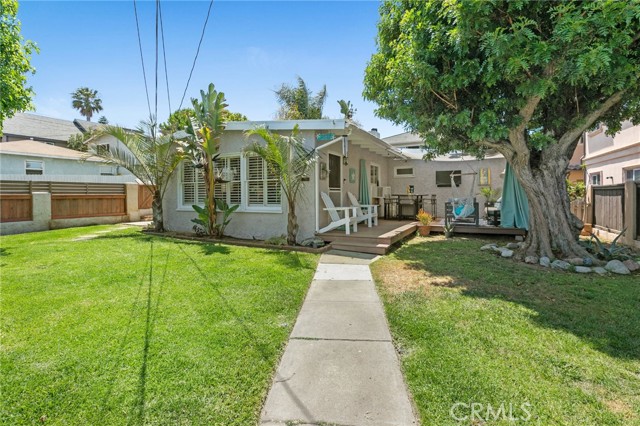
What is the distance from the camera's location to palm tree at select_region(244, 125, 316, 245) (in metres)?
8.23

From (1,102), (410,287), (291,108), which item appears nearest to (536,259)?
(410,287)

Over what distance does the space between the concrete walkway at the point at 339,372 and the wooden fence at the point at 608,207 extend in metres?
8.33

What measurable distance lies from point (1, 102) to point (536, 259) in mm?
12855

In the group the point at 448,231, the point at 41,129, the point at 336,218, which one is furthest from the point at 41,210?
the point at 41,129

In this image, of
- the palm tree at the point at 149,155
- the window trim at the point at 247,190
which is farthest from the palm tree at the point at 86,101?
the window trim at the point at 247,190

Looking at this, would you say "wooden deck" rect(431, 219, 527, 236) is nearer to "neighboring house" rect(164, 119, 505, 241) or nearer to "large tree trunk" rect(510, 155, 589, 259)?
"large tree trunk" rect(510, 155, 589, 259)

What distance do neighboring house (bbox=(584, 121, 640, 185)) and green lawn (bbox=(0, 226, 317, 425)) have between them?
10.6m

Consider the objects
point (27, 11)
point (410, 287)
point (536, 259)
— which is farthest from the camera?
point (27, 11)

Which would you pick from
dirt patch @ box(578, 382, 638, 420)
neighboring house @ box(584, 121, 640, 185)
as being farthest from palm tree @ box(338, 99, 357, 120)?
dirt patch @ box(578, 382, 638, 420)

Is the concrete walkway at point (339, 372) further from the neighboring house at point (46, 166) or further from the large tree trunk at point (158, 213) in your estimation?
the neighboring house at point (46, 166)

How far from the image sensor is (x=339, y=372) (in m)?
2.82

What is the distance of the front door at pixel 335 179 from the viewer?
10.5 meters

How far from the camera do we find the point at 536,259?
696 centimetres

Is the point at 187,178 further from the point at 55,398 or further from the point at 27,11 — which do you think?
the point at 55,398
